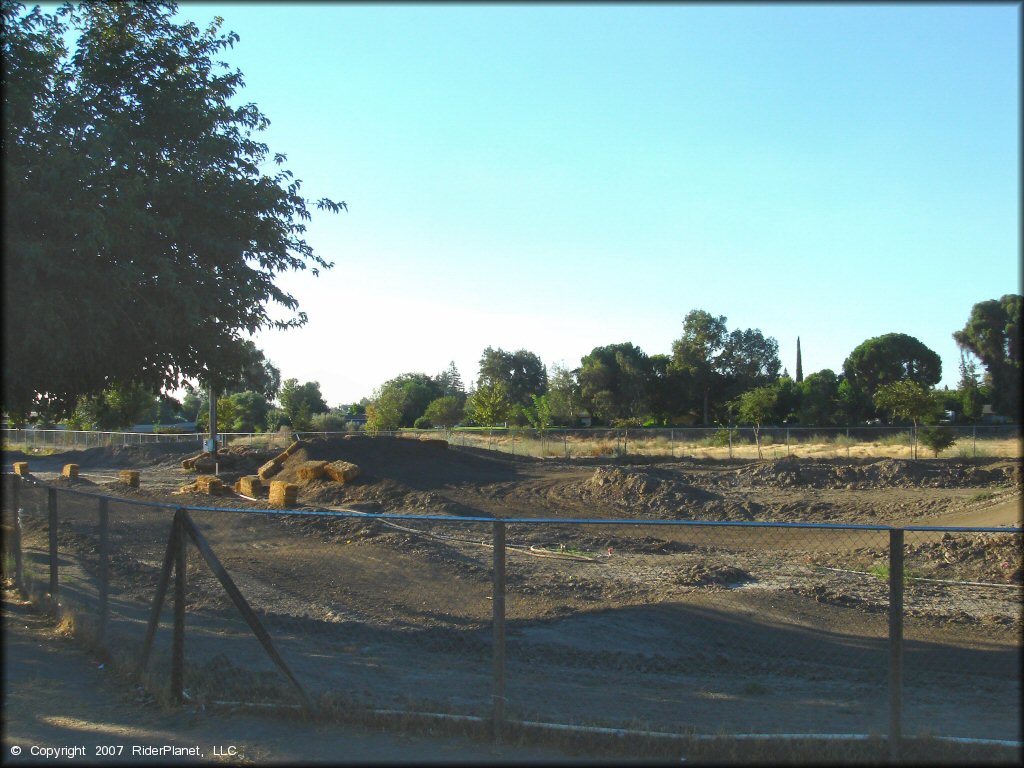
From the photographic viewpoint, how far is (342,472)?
26141 mm

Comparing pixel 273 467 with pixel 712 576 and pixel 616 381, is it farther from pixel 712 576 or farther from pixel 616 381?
pixel 616 381

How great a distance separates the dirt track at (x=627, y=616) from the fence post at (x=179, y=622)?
0.86 m

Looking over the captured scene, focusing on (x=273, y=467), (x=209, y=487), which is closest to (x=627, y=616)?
(x=209, y=487)

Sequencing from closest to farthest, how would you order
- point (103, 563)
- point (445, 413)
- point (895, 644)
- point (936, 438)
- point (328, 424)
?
point (895, 644)
point (103, 563)
point (936, 438)
point (328, 424)
point (445, 413)

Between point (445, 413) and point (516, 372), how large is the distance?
2182cm

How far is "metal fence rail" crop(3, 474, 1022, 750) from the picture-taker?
6754 mm

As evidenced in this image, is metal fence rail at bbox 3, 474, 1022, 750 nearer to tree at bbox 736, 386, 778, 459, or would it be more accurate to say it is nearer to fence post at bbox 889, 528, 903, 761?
fence post at bbox 889, 528, 903, 761

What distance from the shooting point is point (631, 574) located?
13469mm

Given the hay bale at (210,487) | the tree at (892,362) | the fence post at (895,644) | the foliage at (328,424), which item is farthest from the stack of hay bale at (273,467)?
the tree at (892,362)

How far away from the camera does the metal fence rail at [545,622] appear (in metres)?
6.75

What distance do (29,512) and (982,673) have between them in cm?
1359

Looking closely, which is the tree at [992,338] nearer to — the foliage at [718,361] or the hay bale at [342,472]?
the foliage at [718,361]

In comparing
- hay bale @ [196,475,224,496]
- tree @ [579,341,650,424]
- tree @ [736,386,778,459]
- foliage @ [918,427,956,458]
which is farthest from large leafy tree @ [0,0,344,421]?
tree @ [579,341,650,424]

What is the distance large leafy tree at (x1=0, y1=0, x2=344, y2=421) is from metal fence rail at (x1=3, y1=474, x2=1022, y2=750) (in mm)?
2130
